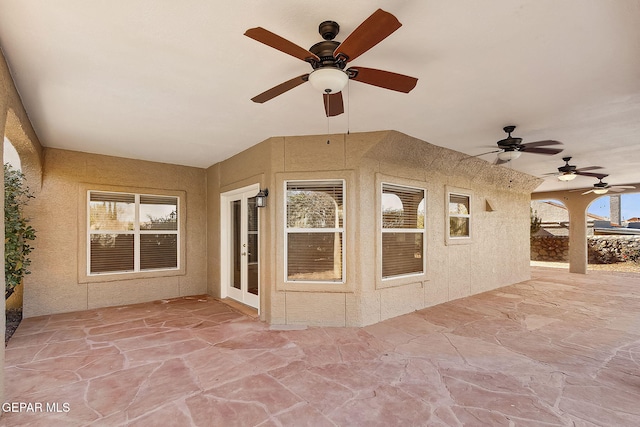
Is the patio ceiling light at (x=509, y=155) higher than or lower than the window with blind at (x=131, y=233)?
higher

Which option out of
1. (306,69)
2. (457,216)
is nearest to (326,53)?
(306,69)

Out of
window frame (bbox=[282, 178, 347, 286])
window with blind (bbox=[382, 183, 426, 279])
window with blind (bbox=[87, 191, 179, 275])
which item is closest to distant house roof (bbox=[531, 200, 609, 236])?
window with blind (bbox=[382, 183, 426, 279])

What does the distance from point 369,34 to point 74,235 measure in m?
5.98

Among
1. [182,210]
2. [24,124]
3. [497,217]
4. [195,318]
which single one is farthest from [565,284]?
[24,124]

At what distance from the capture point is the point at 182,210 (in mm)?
6578

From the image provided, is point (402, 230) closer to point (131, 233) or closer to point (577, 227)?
point (131, 233)

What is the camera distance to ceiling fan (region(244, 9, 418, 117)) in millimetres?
1787

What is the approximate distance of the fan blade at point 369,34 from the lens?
1.69m

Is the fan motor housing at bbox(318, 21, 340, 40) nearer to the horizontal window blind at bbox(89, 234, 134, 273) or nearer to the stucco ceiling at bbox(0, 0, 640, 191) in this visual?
the stucco ceiling at bbox(0, 0, 640, 191)

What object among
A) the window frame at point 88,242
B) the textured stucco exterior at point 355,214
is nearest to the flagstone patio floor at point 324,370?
the textured stucco exterior at point 355,214

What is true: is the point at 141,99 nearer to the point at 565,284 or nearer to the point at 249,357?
the point at 249,357

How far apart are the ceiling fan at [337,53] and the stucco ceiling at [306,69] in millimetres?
172

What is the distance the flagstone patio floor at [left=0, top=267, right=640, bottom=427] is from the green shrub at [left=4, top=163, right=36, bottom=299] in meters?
0.81

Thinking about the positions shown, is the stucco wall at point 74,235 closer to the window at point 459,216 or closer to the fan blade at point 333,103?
the fan blade at point 333,103
